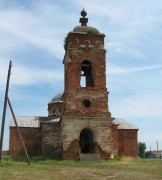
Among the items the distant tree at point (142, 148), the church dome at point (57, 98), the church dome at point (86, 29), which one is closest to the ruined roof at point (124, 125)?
the church dome at point (57, 98)

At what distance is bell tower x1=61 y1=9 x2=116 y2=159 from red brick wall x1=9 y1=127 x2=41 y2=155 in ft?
17.1

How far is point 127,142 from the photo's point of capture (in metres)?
29.0

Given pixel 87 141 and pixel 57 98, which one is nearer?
pixel 87 141

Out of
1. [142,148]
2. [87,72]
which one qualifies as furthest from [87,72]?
[142,148]

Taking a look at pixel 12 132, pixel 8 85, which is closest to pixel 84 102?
pixel 8 85

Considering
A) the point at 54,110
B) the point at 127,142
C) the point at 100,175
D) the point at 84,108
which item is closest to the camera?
the point at 100,175

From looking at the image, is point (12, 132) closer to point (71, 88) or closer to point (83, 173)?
point (71, 88)

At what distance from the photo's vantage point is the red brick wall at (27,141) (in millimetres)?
28953

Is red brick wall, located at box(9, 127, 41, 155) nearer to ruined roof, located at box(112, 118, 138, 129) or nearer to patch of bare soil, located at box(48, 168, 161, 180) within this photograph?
ruined roof, located at box(112, 118, 138, 129)

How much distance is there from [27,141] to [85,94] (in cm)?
813

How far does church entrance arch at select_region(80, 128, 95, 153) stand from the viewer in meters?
24.4

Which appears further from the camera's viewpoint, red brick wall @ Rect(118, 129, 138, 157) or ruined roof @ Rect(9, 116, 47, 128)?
ruined roof @ Rect(9, 116, 47, 128)

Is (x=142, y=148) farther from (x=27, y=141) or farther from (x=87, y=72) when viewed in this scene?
(x=87, y=72)

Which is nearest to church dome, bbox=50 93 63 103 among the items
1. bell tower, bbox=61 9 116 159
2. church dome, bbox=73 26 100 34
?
bell tower, bbox=61 9 116 159
